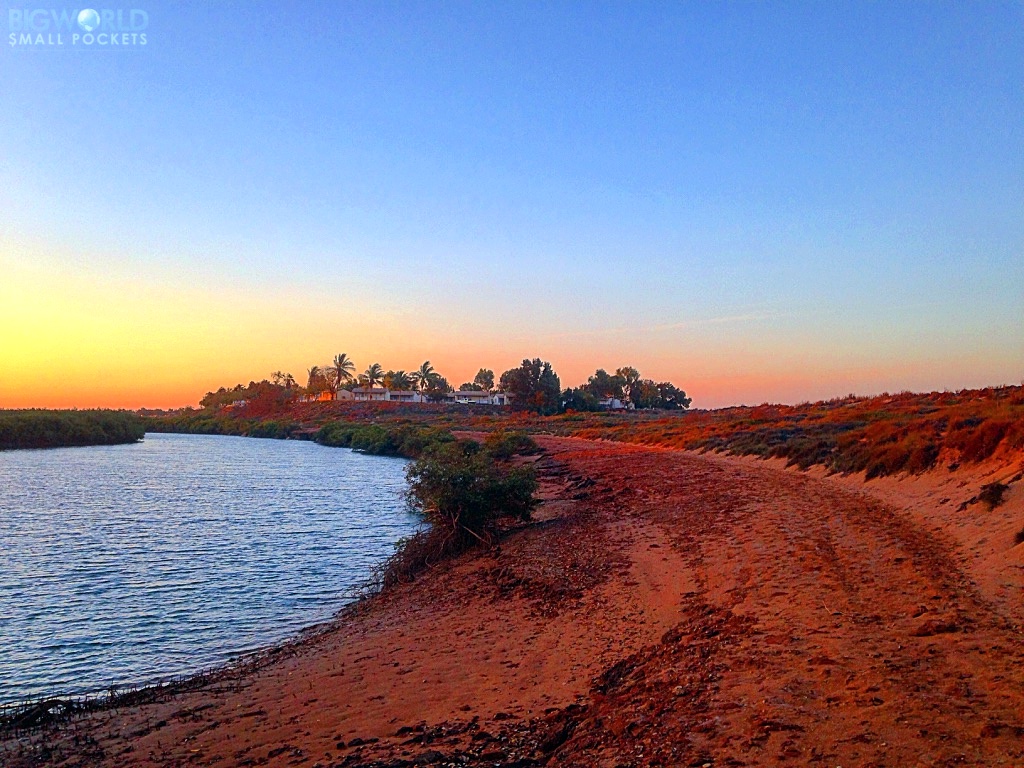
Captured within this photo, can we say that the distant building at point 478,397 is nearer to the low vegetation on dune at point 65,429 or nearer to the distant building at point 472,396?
the distant building at point 472,396

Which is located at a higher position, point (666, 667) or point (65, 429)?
point (65, 429)

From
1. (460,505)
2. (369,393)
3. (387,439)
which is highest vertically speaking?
(369,393)

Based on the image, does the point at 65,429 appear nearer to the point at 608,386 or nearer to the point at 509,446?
the point at 509,446

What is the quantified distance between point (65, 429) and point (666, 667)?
9030cm

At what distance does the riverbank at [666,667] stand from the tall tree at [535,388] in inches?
4044

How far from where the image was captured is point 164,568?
18656mm

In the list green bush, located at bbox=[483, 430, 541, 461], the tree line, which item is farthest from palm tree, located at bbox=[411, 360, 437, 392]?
green bush, located at bbox=[483, 430, 541, 461]

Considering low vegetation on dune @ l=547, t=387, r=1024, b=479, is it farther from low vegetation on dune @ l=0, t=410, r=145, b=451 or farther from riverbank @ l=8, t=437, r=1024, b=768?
low vegetation on dune @ l=0, t=410, r=145, b=451

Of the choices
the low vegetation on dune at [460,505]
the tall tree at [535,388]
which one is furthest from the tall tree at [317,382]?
the low vegetation on dune at [460,505]

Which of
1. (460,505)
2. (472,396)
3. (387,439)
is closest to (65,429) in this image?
A: (387,439)

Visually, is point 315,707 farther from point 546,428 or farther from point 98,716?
point 546,428

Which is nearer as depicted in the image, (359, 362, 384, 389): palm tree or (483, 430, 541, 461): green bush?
(483, 430, 541, 461): green bush

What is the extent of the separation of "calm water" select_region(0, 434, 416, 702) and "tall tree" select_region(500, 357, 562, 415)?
7951cm

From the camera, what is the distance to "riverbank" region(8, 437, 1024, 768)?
620 cm
